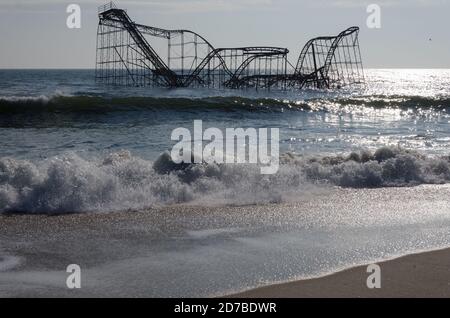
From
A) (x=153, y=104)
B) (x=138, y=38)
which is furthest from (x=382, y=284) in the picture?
(x=138, y=38)

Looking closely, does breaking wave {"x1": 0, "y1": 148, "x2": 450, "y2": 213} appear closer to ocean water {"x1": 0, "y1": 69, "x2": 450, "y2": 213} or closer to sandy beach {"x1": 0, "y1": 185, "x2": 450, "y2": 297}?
ocean water {"x1": 0, "y1": 69, "x2": 450, "y2": 213}

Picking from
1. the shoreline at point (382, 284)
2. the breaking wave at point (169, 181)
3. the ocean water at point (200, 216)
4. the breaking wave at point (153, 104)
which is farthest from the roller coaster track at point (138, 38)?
the shoreline at point (382, 284)

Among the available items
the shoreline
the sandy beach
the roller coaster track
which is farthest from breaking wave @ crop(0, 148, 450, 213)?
the roller coaster track

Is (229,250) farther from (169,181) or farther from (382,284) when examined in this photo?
(169,181)

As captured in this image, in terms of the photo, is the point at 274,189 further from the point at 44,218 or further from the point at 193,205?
the point at 44,218

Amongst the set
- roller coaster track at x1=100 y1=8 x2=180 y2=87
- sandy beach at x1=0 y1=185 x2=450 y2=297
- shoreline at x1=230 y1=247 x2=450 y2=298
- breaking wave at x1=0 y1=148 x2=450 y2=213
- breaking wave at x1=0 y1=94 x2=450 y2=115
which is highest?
roller coaster track at x1=100 y1=8 x2=180 y2=87
